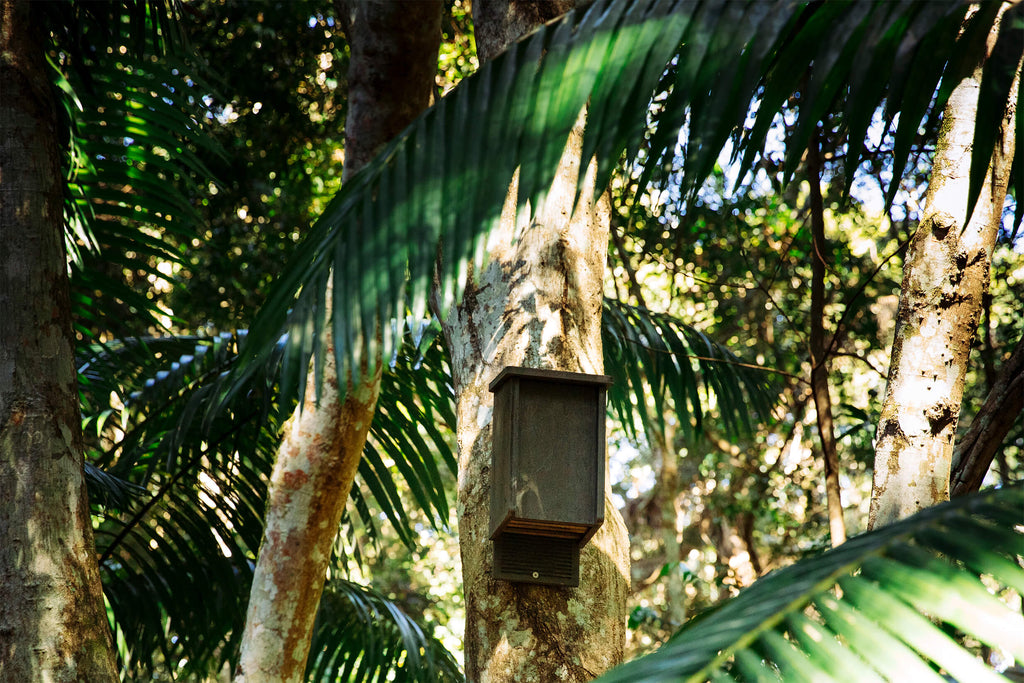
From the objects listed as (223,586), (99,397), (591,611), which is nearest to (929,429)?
(591,611)

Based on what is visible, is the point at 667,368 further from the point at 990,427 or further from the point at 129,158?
the point at 129,158

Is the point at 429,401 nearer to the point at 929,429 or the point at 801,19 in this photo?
the point at 929,429

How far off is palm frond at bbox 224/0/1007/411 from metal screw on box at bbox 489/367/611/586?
1.85 ft

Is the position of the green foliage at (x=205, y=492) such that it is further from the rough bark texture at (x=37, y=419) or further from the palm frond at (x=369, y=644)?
the rough bark texture at (x=37, y=419)

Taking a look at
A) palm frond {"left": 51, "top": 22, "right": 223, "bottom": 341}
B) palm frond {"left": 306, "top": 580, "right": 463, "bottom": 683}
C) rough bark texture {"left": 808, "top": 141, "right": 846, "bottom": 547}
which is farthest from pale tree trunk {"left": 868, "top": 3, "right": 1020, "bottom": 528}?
palm frond {"left": 306, "top": 580, "right": 463, "bottom": 683}

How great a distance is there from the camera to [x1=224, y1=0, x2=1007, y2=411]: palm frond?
3.88ft

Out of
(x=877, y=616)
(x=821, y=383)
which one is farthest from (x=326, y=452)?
(x=877, y=616)

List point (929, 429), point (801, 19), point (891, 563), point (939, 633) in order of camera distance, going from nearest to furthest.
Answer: point (939, 633) < point (891, 563) < point (801, 19) < point (929, 429)

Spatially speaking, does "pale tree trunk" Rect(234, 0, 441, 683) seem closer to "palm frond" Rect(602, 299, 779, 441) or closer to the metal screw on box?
"palm frond" Rect(602, 299, 779, 441)

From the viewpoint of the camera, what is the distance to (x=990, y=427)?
248 cm

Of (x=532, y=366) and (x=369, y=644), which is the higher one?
(x=532, y=366)

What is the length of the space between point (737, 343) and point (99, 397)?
5200 millimetres

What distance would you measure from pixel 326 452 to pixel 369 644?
107 centimetres

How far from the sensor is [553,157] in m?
1.24
